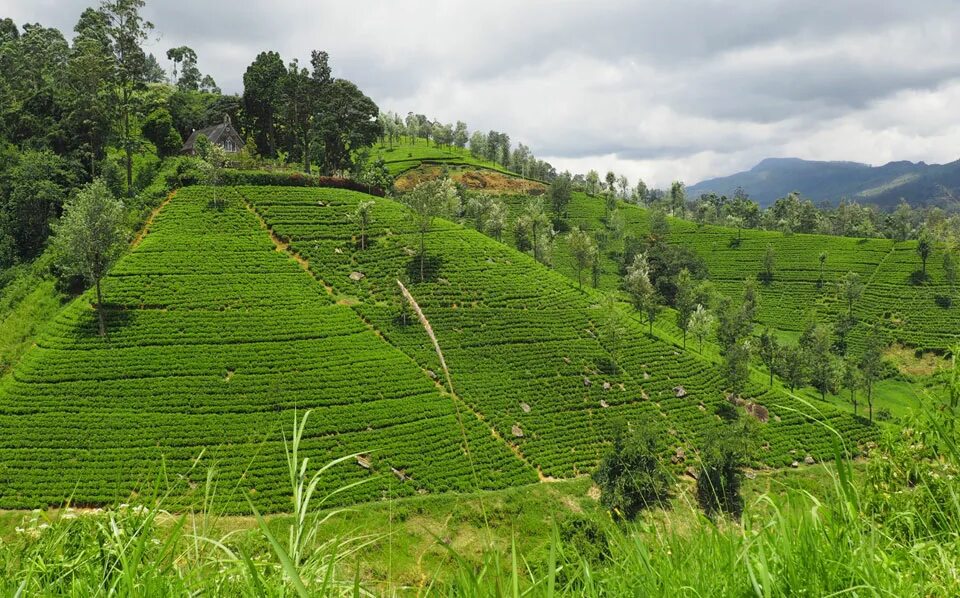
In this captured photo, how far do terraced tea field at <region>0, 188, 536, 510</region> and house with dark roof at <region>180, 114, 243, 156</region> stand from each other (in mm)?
27850

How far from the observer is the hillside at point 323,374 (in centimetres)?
3362

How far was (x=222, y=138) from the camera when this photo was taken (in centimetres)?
7400

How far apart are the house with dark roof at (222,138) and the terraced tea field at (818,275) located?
60.8m

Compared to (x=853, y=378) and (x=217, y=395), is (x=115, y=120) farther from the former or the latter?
(x=853, y=378)

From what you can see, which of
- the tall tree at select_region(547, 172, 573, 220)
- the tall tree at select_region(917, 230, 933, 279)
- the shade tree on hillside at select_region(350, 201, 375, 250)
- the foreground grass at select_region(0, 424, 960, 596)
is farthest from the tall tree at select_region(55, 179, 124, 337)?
the tall tree at select_region(917, 230, 933, 279)

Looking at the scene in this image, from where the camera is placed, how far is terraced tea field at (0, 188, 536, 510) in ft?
105

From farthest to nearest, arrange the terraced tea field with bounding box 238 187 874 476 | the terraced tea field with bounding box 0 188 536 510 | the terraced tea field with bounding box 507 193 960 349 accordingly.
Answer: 1. the terraced tea field with bounding box 507 193 960 349
2. the terraced tea field with bounding box 238 187 874 476
3. the terraced tea field with bounding box 0 188 536 510

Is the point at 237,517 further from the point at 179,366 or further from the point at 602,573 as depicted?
the point at 602,573

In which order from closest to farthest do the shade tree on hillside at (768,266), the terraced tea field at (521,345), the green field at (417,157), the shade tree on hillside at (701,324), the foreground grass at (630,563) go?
the foreground grass at (630,563) → the terraced tea field at (521,345) → the shade tree on hillside at (701,324) → the shade tree on hillside at (768,266) → the green field at (417,157)

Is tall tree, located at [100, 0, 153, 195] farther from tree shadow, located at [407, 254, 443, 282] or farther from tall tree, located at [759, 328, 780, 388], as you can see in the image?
tall tree, located at [759, 328, 780, 388]

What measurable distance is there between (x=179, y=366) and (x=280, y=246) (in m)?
21.3

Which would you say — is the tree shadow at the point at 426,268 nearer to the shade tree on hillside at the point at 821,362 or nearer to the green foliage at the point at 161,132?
the green foliage at the point at 161,132

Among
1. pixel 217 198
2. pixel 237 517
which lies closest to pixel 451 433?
pixel 237 517

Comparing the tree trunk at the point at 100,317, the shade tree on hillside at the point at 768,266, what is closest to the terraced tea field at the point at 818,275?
the shade tree on hillside at the point at 768,266
